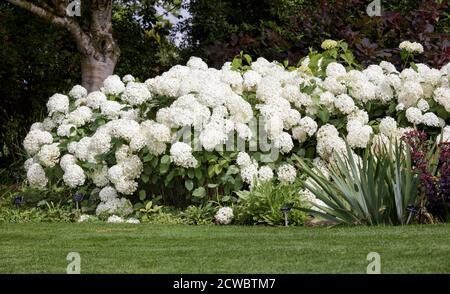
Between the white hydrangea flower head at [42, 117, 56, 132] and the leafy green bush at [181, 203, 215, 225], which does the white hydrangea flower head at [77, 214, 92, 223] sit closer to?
the leafy green bush at [181, 203, 215, 225]

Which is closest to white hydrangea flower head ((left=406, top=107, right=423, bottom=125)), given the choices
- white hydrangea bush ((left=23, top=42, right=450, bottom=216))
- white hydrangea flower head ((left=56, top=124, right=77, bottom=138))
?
white hydrangea bush ((left=23, top=42, right=450, bottom=216))

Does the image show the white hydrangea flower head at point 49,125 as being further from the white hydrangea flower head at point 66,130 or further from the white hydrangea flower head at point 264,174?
the white hydrangea flower head at point 264,174

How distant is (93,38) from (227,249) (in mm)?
7115

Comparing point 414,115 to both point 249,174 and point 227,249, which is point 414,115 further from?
point 227,249

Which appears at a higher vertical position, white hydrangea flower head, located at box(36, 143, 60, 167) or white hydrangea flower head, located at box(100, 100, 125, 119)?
white hydrangea flower head, located at box(100, 100, 125, 119)

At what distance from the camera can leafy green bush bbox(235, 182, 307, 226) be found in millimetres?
8461

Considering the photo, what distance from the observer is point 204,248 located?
6.68 meters

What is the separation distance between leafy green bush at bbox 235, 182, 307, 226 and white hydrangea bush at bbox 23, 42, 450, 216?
35 centimetres

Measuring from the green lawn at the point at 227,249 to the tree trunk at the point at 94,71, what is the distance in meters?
4.84

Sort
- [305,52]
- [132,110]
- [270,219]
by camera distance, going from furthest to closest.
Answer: [305,52], [132,110], [270,219]

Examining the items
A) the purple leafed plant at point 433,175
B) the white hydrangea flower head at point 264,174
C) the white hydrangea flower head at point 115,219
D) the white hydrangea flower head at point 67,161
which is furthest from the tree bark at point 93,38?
the purple leafed plant at point 433,175

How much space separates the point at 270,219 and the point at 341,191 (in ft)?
3.20

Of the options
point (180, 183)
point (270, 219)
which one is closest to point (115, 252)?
point (270, 219)

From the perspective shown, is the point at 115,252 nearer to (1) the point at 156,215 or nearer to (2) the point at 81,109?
(1) the point at 156,215
